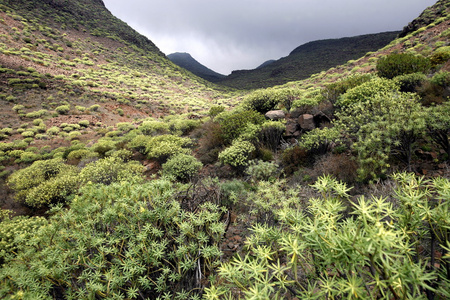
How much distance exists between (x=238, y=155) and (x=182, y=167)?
81.3 inches

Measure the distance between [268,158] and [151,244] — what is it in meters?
5.39

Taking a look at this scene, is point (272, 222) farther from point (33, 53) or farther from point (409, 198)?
point (33, 53)

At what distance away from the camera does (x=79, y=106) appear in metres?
20.8

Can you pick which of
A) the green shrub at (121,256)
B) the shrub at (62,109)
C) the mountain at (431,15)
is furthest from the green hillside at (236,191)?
the mountain at (431,15)

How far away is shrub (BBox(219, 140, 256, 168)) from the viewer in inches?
257

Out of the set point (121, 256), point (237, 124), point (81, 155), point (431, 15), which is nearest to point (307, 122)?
point (237, 124)

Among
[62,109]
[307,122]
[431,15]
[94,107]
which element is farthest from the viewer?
[431,15]

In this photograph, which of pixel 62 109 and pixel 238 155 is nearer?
pixel 238 155

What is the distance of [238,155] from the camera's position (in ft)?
21.7

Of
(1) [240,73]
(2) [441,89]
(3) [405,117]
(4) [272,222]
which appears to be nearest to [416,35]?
(2) [441,89]

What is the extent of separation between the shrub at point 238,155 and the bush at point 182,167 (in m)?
1.08

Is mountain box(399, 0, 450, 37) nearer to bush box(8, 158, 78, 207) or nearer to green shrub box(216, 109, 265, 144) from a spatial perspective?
green shrub box(216, 109, 265, 144)

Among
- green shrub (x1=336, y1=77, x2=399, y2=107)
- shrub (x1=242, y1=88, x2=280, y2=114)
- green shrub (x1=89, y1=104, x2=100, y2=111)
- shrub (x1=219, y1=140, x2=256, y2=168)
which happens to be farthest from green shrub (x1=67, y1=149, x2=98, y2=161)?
green shrub (x1=89, y1=104, x2=100, y2=111)

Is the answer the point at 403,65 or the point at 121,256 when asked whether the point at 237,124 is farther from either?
the point at 403,65
